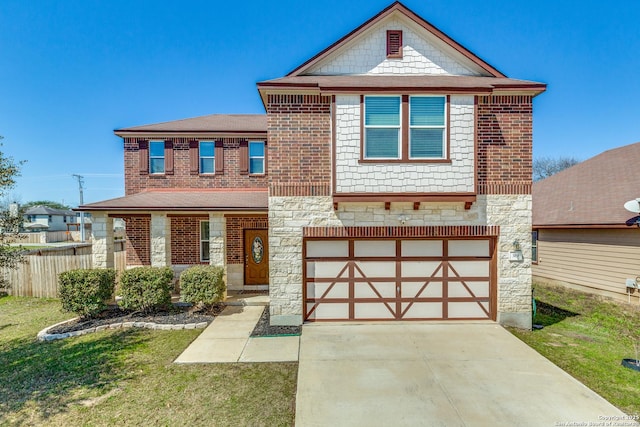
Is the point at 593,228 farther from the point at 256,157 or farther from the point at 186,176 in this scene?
the point at 186,176

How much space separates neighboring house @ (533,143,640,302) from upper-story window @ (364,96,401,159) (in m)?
8.83

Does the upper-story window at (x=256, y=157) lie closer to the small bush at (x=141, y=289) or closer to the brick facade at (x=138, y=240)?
the brick facade at (x=138, y=240)

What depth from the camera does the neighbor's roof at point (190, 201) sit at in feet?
33.3

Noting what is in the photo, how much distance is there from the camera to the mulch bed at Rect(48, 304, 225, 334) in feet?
26.5

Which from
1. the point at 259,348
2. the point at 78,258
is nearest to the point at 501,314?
the point at 259,348

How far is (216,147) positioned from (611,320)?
14555mm

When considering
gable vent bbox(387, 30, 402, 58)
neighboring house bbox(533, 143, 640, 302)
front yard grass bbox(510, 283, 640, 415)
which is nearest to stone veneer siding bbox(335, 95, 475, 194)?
gable vent bbox(387, 30, 402, 58)

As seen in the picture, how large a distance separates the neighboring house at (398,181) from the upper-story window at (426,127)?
25 millimetres

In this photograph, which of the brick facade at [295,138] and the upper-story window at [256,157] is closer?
the brick facade at [295,138]

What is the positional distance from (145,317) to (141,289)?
79 cm

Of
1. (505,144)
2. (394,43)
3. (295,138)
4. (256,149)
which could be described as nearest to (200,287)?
(295,138)

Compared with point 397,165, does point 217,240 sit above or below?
below

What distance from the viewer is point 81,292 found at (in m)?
8.40

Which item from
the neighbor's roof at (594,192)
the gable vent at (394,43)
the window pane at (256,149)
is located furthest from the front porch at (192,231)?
the neighbor's roof at (594,192)
